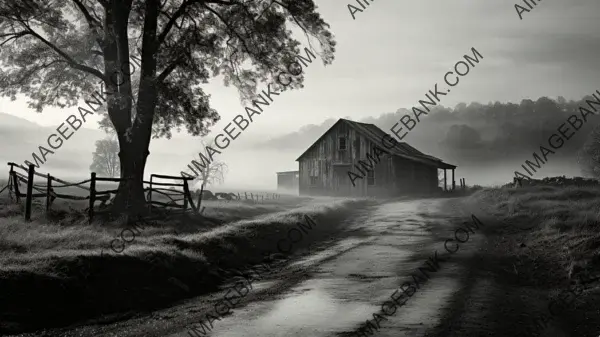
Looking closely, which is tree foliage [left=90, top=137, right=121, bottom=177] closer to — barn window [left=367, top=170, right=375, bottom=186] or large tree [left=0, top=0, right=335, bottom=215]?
barn window [left=367, top=170, right=375, bottom=186]

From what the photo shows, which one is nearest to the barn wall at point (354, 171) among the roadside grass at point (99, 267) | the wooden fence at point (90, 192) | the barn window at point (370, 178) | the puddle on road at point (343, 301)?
the barn window at point (370, 178)

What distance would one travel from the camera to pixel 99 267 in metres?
8.32

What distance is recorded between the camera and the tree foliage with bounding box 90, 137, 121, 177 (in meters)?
85.0

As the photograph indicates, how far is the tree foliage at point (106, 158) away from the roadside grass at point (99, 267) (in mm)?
76567

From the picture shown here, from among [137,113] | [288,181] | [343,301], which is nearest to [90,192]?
[137,113]

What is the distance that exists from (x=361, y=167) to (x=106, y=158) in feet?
215

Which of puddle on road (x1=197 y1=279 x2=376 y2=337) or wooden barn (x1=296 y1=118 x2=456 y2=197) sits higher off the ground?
wooden barn (x1=296 y1=118 x2=456 y2=197)

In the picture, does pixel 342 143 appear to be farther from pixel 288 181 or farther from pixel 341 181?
pixel 288 181

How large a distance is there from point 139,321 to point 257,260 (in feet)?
17.1

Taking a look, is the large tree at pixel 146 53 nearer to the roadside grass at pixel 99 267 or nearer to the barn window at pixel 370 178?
the roadside grass at pixel 99 267

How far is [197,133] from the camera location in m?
19.8

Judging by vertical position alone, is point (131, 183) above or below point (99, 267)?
above

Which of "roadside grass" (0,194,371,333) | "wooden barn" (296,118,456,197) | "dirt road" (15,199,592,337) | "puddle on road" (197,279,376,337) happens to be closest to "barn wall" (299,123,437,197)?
"wooden barn" (296,118,456,197)

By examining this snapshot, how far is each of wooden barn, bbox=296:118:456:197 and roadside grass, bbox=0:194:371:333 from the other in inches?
997
